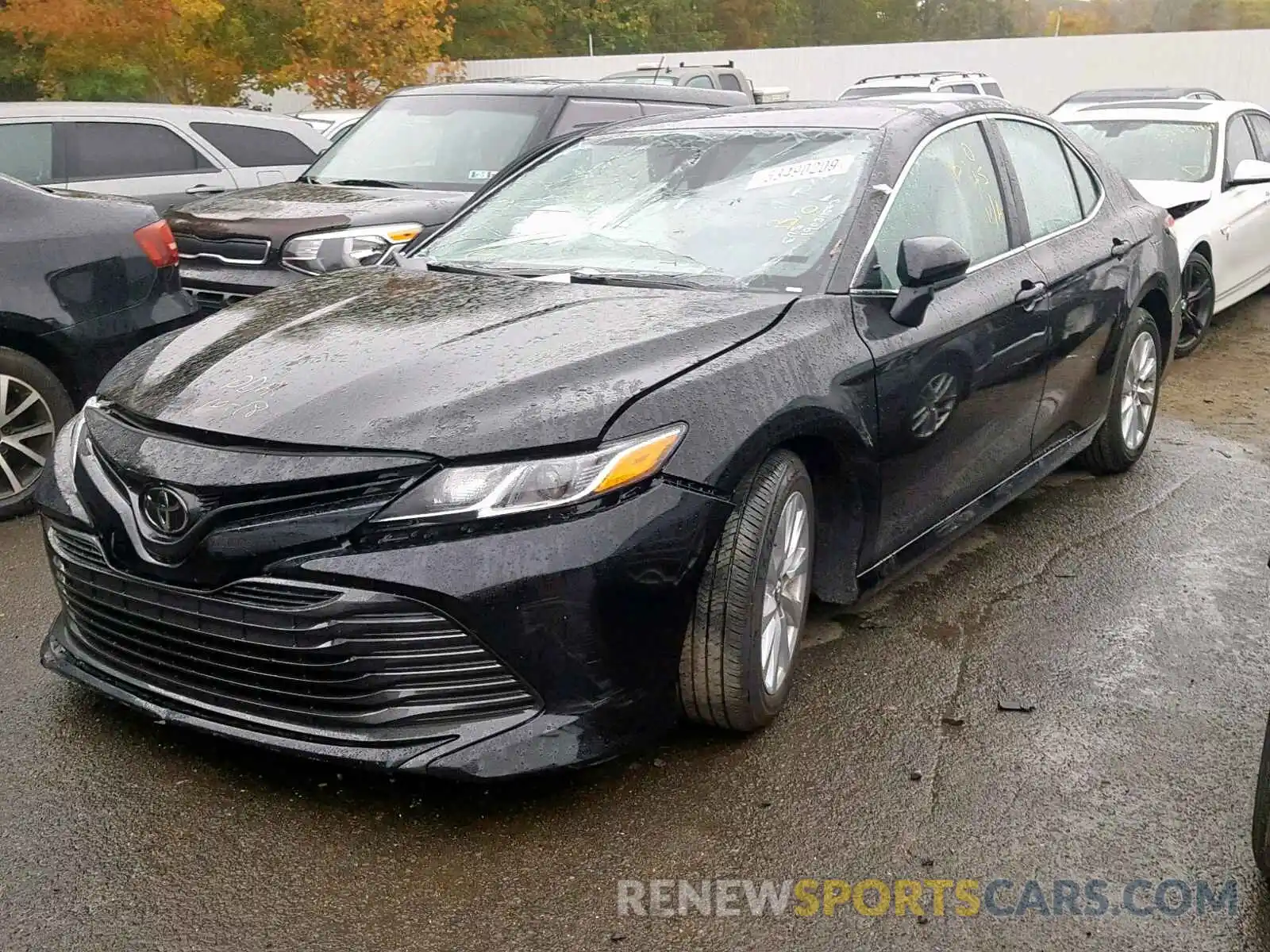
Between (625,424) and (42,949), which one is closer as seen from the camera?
(42,949)

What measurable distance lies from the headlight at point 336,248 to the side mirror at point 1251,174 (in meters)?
5.23

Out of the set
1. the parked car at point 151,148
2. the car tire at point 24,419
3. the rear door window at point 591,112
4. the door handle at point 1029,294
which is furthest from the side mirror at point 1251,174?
the car tire at point 24,419

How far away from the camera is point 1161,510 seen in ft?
18.0

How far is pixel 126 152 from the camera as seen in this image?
8578mm

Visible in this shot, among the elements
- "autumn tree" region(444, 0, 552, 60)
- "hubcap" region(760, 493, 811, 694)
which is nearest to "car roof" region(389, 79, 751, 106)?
"hubcap" region(760, 493, 811, 694)

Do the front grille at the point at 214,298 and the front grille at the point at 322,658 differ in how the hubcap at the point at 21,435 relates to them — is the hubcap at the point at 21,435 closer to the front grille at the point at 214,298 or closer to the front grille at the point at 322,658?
the front grille at the point at 214,298

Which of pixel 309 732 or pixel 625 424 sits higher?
pixel 625 424

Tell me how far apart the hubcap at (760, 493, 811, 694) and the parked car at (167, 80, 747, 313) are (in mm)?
3325

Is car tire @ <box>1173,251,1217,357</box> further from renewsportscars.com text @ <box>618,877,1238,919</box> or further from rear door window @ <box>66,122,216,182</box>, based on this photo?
rear door window @ <box>66,122,216,182</box>

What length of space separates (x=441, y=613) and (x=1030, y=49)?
33865mm

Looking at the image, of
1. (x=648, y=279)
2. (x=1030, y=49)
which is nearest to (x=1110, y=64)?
(x=1030, y=49)

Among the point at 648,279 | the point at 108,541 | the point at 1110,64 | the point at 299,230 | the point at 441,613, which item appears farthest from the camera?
the point at 1110,64

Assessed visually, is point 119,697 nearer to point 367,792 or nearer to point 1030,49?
point 367,792

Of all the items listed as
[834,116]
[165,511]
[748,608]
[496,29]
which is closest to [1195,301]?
[834,116]
